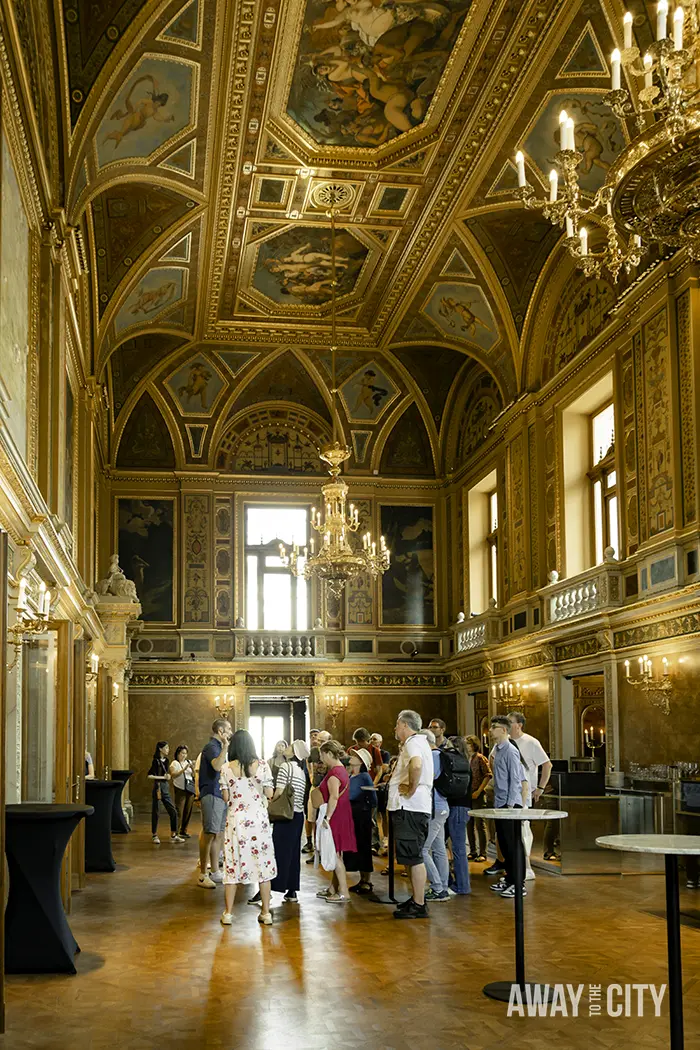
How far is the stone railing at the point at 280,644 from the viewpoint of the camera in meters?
20.9

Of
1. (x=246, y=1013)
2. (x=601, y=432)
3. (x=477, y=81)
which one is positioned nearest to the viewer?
(x=246, y=1013)

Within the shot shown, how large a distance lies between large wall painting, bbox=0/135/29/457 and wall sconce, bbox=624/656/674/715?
6894 mm

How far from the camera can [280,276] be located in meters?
17.2

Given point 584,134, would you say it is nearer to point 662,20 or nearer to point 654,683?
point 654,683

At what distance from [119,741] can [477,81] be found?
11.8 m

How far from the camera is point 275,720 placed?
21.6 meters

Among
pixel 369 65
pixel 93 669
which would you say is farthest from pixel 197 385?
pixel 369 65

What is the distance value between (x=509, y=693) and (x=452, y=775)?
25.2 feet

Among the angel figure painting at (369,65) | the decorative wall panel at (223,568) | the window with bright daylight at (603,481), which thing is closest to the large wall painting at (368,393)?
the decorative wall panel at (223,568)

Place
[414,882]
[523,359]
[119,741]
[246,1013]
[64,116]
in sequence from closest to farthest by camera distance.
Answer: [246,1013] → [414,882] → [64,116] → [523,359] → [119,741]

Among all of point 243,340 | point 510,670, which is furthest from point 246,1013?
point 243,340

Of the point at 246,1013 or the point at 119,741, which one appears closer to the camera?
the point at 246,1013

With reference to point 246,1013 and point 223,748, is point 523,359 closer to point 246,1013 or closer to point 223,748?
point 223,748

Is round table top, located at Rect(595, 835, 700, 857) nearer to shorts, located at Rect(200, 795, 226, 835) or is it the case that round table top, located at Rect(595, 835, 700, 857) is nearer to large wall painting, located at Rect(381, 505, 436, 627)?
shorts, located at Rect(200, 795, 226, 835)
